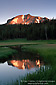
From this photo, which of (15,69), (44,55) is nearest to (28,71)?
(15,69)

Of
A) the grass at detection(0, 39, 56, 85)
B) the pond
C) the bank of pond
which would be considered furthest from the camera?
the pond

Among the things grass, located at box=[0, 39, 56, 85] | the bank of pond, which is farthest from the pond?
grass, located at box=[0, 39, 56, 85]

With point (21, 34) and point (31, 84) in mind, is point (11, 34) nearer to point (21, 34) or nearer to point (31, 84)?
point (21, 34)

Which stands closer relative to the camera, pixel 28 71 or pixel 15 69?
pixel 28 71

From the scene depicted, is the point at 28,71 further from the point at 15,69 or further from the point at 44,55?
the point at 44,55

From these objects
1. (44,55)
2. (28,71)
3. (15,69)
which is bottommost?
(44,55)

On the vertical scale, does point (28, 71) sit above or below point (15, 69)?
above

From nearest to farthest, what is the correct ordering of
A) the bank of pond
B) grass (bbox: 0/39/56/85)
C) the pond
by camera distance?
the bank of pond
grass (bbox: 0/39/56/85)
the pond

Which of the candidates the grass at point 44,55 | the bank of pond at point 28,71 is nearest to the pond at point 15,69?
the bank of pond at point 28,71

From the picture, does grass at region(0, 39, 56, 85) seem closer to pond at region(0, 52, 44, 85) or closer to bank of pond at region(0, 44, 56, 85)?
bank of pond at region(0, 44, 56, 85)

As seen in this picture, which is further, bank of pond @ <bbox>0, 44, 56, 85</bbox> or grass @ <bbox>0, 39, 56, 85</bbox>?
grass @ <bbox>0, 39, 56, 85</bbox>

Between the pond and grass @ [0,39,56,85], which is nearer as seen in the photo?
grass @ [0,39,56,85]

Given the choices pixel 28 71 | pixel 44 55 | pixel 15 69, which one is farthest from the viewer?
pixel 44 55

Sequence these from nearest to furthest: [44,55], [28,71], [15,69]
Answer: [28,71] < [15,69] < [44,55]
